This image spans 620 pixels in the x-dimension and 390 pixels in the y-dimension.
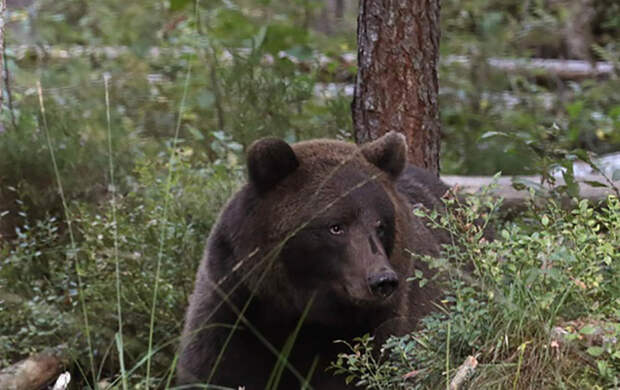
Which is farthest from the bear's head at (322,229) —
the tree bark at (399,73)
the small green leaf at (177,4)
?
the small green leaf at (177,4)

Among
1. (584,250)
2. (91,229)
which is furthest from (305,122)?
(584,250)

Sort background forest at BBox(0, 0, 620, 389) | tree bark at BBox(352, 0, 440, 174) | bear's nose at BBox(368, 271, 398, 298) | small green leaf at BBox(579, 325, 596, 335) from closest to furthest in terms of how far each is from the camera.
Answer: small green leaf at BBox(579, 325, 596, 335)
background forest at BBox(0, 0, 620, 389)
bear's nose at BBox(368, 271, 398, 298)
tree bark at BBox(352, 0, 440, 174)

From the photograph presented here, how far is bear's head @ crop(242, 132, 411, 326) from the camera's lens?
3.72 metres

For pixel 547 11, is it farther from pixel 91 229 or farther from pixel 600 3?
pixel 91 229

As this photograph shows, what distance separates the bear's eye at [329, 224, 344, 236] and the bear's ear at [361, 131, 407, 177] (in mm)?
432

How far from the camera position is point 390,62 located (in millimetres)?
5375

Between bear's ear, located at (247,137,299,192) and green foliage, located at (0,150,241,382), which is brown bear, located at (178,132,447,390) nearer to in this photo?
bear's ear, located at (247,137,299,192)

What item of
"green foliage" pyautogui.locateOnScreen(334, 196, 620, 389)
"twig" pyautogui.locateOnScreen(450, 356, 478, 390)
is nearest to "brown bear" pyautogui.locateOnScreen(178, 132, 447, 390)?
"green foliage" pyautogui.locateOnScreen(334, 196, 620, 389)

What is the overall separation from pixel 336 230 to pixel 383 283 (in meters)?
A: 0.37

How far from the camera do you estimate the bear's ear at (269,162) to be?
3781 mm

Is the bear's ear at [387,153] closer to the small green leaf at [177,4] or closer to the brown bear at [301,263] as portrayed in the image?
the brown bear at [301,263]

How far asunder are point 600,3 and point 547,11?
0.82 m

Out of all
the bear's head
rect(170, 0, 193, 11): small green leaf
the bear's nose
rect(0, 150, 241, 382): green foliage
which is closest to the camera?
the bear's nose

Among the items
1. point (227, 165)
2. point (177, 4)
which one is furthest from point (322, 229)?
point (177, 4)
